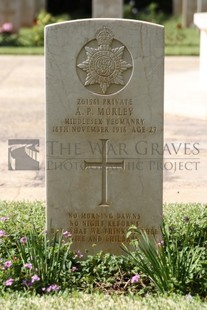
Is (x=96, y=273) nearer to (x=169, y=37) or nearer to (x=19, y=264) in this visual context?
(x=19, y=264)

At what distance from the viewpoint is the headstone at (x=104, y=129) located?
5.29m

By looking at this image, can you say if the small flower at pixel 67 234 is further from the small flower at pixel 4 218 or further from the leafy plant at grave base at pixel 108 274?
the small flower at pixel 4 218

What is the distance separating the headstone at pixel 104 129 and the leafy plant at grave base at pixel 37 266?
1.01 feet

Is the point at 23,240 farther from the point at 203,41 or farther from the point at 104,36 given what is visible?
the point at 203,41

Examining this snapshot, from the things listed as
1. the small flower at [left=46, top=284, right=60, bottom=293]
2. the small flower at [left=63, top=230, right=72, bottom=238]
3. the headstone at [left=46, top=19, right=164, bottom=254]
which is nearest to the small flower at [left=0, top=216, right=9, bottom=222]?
the headstone at [left=46, top=19, right=164, bottom=254]

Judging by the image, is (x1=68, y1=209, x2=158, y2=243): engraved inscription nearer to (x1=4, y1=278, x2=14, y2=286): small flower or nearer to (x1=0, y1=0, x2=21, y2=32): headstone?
(x1=4, y1=278, x2=14, y2=286): small flower

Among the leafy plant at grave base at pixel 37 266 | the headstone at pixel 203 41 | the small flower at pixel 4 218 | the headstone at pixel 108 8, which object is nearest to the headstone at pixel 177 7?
the headstone at pixel 108 8

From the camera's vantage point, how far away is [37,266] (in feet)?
16.6

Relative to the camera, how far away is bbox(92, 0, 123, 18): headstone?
20.6m

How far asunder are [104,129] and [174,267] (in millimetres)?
983

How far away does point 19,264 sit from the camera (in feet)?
16.9

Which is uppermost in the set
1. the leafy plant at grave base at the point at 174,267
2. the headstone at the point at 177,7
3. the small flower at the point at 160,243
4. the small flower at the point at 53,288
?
the headstone at the point at 177,7

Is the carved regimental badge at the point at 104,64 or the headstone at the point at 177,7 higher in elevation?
the carved regimental badge at the point at 104,64

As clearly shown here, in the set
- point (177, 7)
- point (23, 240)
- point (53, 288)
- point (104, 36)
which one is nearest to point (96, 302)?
point (53, 288)
